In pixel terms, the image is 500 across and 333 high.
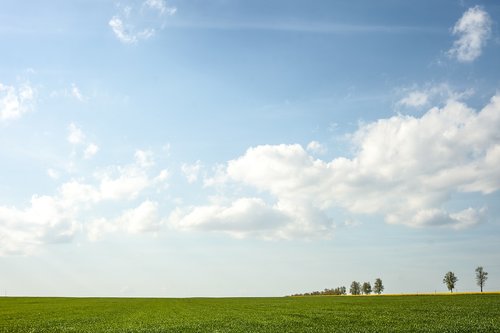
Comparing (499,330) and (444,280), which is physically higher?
(499,330)

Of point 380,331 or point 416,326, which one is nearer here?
point 380,331

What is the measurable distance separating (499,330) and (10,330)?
129 feet

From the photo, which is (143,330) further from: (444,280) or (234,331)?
(444,280)

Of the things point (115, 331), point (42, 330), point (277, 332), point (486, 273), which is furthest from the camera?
point (486, 273)

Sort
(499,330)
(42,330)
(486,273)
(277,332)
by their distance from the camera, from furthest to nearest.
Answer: (486,273), (42,330), (277,332), (499,330)

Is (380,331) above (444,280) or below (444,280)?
above

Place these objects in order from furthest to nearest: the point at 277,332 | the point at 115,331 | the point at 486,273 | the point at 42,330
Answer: the point at 486,273, the point at 42,330, the point at 115,331, the point at 277,332

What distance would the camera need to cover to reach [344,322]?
40.0m

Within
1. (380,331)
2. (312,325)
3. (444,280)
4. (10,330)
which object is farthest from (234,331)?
(444,280)

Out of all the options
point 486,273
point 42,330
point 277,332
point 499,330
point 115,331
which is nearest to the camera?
point 499,330

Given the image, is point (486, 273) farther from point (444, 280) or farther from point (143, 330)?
point (143, 330)

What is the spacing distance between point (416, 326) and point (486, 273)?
164 m

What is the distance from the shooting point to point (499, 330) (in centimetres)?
3023

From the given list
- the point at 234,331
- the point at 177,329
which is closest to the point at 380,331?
the point at 234,331
